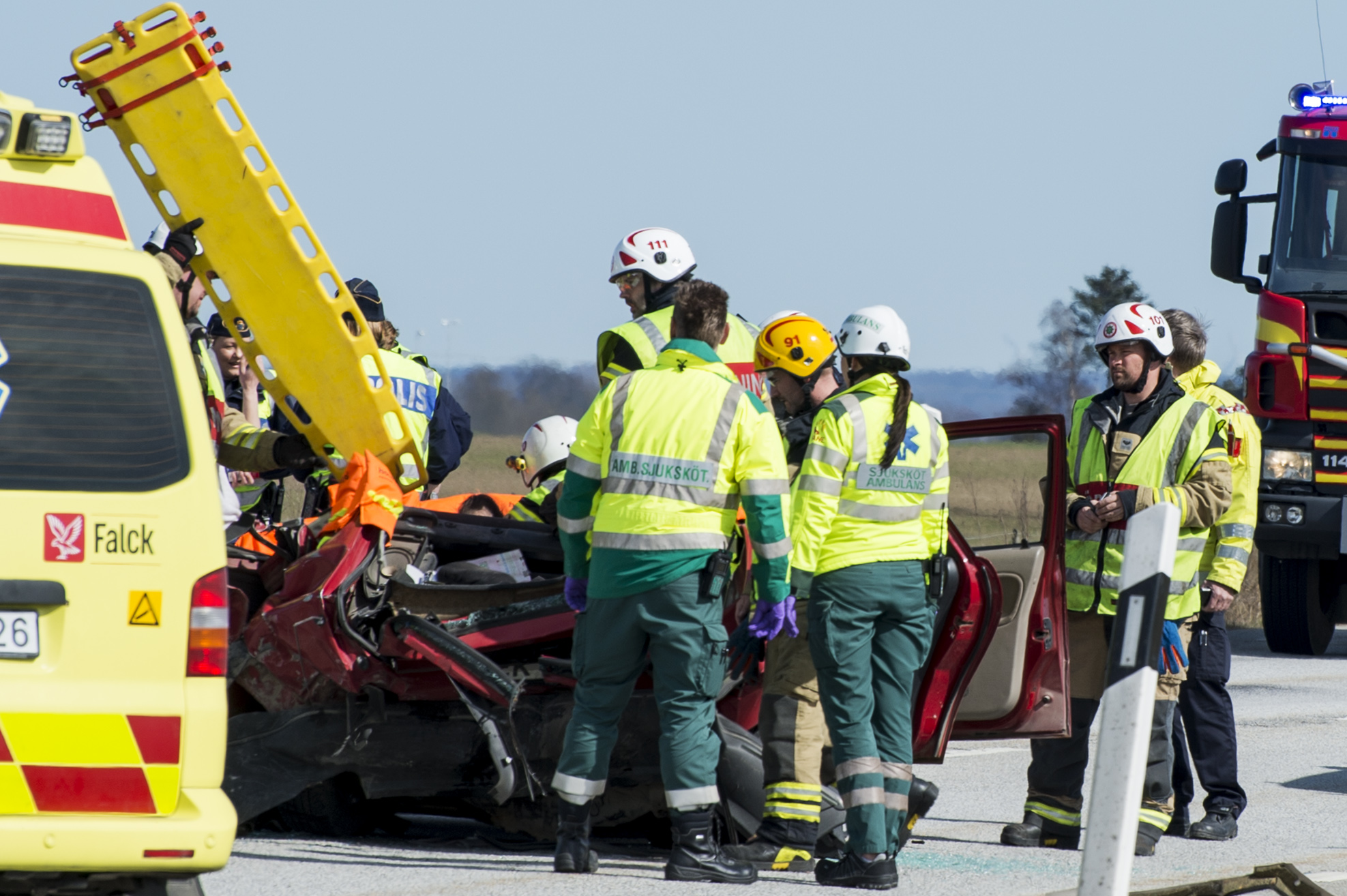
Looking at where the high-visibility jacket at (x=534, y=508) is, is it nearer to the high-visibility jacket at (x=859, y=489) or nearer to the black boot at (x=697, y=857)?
the high-visibility jacket at (x=859, y=489)

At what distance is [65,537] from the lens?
436cm

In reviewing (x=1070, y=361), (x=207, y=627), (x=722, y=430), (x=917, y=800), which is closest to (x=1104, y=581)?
(x=917, y=800)

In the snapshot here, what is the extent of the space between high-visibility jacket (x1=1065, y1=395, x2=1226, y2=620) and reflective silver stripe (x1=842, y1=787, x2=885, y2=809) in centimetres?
153

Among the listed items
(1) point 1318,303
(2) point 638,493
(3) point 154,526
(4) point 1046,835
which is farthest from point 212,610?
(1) point 1318,303

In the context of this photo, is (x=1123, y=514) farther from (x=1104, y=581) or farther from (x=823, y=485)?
(x=823, y=485)

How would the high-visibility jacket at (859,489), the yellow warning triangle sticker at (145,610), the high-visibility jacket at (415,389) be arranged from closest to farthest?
the yellow warning triangle sticker at (145,610)
the high-visibility jacket at (859,489)
the high-visibility jacket at (415,389)

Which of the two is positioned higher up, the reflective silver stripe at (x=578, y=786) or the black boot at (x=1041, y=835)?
the reflective silver stripe at (x=578, y=786)

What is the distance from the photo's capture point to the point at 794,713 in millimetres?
6598

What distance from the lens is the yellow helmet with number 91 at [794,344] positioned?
6.98m

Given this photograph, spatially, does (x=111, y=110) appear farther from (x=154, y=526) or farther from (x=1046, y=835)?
(x=1046, y=835)

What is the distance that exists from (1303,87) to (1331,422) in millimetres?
2471

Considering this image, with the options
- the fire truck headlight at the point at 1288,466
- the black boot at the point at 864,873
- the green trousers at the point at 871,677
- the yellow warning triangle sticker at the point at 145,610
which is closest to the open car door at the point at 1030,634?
the green trousers at the point at 871,677

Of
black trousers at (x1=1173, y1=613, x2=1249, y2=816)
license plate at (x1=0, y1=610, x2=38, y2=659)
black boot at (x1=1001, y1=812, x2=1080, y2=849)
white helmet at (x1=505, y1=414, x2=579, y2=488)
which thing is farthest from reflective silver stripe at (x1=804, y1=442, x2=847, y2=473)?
license plate at (x1=0, y1=610, x2=38, y2=659)

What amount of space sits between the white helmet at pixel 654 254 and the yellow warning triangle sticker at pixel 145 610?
3312 mm
